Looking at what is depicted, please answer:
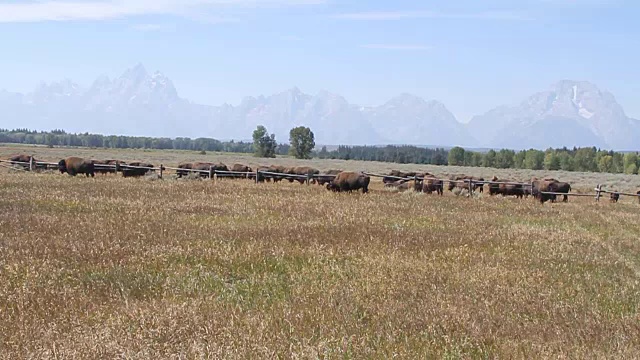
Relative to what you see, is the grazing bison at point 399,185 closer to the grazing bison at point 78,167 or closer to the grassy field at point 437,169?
the grazing bison at point 78,167

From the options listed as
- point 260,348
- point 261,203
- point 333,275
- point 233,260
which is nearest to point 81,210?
point 261,203

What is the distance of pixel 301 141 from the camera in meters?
138

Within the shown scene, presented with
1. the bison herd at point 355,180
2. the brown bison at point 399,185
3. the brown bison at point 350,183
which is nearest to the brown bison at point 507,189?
the bison herd at point 355,180

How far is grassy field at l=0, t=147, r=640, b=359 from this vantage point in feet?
21.6

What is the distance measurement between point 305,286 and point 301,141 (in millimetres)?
129428

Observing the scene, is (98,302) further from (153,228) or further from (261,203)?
(261,203)

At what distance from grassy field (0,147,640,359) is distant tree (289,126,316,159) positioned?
393ft

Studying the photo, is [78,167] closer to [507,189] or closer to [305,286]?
[507,189]

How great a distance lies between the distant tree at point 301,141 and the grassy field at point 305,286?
11981 centimetres

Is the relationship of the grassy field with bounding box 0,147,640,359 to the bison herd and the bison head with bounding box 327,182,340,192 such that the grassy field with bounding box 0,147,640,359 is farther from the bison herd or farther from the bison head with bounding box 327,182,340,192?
the bison herd

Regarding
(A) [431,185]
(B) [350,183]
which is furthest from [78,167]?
(A) [431,185]

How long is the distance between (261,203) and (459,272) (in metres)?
10.9

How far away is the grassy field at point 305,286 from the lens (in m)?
6.57

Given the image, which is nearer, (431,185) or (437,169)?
(431,185)
